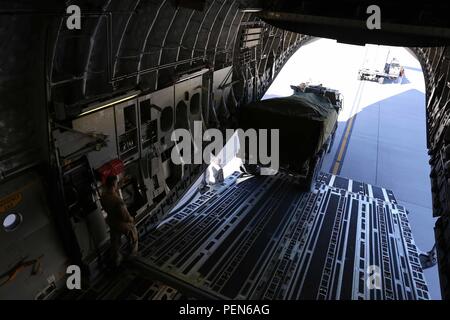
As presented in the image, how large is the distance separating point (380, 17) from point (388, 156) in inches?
380

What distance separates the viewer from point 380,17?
5367mm

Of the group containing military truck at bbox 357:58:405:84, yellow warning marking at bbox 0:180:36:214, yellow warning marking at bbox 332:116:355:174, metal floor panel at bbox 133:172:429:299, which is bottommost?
yellow warning marking at bbox 332:116:355:174

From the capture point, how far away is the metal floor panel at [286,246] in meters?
4.75

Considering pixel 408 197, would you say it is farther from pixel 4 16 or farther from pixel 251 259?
pixel 4 16

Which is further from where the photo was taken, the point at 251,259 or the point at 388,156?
the point at 388,156

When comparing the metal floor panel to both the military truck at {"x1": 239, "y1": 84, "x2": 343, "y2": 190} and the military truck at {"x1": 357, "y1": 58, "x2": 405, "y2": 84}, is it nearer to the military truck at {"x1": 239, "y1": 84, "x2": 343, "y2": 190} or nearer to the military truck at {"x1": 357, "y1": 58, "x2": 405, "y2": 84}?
the military truck at {"x1": 239, "y1": 84, "x2": 343, "y2": 190}

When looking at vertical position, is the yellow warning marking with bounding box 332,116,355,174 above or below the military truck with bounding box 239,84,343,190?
→ below

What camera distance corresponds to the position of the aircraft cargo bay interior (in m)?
3.35

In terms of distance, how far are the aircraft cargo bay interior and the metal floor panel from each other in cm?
3

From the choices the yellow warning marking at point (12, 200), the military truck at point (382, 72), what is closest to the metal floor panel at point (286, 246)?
the yellow warning marking at point (12, 200)

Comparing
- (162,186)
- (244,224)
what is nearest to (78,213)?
(162,186)

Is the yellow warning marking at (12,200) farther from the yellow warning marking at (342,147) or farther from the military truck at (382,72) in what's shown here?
the military truck at (382,72)

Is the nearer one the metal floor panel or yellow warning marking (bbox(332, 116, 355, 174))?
the metal floor panel

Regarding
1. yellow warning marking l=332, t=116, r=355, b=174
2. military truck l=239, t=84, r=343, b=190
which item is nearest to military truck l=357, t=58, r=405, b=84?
yellow warning marking l=332, t=116, r=355, b=174
